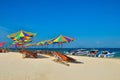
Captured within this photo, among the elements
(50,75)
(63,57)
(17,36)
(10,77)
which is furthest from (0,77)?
(17,36)

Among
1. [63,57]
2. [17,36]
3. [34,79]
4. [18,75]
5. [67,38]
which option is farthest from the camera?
[17,36]

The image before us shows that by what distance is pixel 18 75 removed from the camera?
9977mm

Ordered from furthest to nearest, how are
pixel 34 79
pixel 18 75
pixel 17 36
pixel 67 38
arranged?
pixel 17 36 → pixel 67 38 → pixel 18 75 → pixel 34 79

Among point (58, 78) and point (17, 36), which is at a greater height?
point (17, 36)

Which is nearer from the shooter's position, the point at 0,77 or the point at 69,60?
the point at 0,77

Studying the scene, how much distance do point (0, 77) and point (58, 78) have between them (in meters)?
2.36

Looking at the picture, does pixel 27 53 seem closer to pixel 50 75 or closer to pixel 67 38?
pixel 67 38

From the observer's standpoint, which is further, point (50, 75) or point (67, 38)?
point (67, 38)

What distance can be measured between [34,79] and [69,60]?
24.3ft

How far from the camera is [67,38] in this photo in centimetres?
1859

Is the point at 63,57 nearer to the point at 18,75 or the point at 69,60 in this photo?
the point at 69,60

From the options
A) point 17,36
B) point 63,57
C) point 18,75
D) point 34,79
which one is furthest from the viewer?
point 17,36

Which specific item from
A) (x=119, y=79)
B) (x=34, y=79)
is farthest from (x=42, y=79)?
(x=119, y=79)

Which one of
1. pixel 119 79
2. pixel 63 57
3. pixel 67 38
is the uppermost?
pixel 67 38
